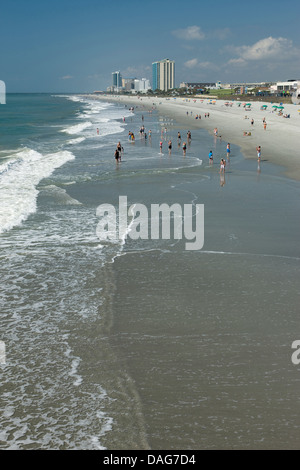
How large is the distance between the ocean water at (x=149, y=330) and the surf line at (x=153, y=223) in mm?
347

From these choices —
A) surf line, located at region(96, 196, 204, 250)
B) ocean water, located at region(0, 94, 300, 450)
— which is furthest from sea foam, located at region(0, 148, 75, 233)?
surf line, located at region(96, 196, 204, 250)

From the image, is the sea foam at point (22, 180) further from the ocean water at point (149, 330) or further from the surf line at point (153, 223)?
the surf line at point (153, 223)

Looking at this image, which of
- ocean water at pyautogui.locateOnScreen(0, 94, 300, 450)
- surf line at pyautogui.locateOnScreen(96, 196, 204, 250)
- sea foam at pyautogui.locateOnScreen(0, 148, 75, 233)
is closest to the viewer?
ocean water at pyautogui.locateOnScreen(0, 94, 300, 450)

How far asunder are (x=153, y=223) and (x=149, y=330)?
897cm

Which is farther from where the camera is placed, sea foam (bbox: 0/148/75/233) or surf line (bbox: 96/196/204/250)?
sea foam (bbox: 0/148/75/233)

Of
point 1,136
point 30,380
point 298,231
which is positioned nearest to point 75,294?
point 30,380

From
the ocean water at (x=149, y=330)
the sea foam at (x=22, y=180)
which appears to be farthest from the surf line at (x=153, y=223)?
the sea foam at (x=22, y=180)

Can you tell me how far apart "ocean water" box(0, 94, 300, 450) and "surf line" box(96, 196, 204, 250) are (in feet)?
1.14

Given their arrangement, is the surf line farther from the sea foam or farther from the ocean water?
the sea foam

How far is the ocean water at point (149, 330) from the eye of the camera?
719 cm

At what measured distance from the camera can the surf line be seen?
17031 millimetres

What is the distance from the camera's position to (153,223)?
735 inches

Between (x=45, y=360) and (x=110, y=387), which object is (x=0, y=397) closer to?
(x=45, y=360)

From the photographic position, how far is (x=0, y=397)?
7.92 meters
